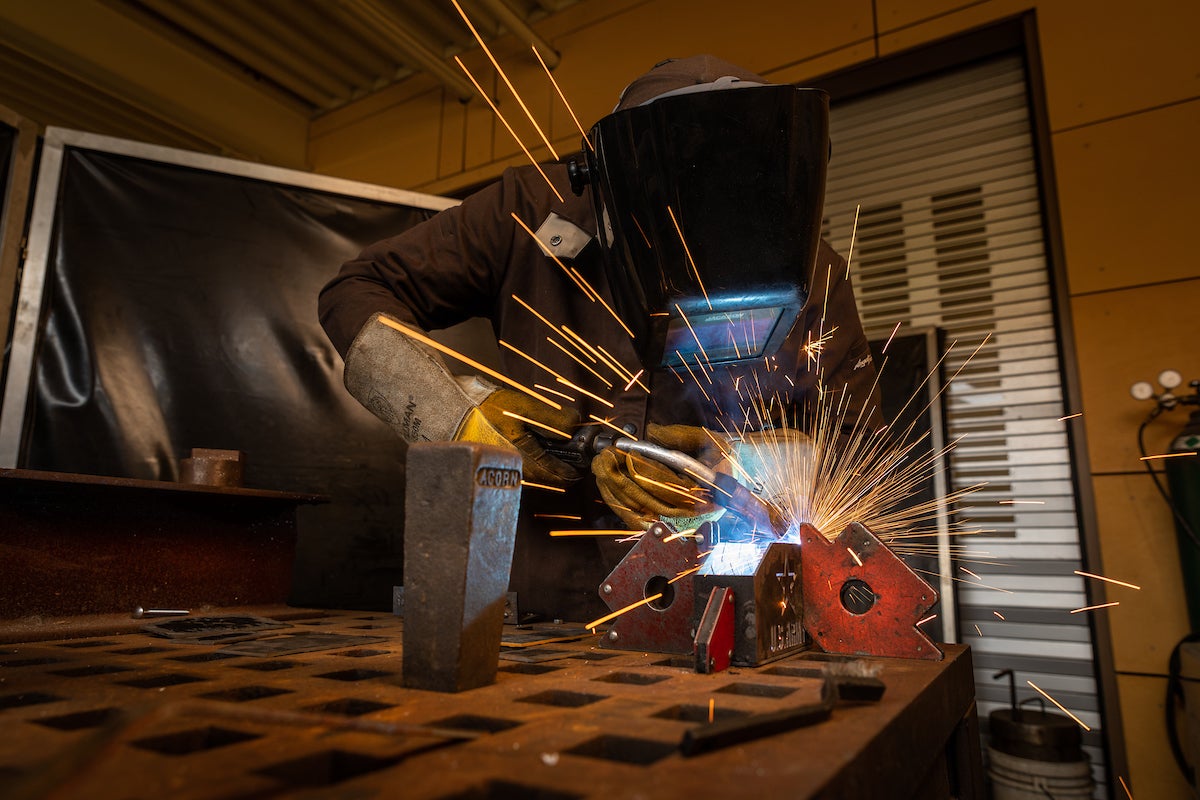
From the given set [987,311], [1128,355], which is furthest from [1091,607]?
[987,311]

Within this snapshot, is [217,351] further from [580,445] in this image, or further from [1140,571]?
[1140,571]

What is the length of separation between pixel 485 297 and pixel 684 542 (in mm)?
1278

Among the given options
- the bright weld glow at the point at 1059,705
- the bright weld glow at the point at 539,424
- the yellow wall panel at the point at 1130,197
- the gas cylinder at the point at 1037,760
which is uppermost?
the yellow wall panel at the point at 1130,197

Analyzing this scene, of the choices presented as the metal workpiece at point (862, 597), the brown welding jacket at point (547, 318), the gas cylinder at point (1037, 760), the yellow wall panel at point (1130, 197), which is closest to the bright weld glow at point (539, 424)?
the brown welding jacket at point (547, 318)

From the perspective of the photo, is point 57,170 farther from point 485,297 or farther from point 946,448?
point 946,448

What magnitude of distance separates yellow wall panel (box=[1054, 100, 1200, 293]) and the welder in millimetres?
1298

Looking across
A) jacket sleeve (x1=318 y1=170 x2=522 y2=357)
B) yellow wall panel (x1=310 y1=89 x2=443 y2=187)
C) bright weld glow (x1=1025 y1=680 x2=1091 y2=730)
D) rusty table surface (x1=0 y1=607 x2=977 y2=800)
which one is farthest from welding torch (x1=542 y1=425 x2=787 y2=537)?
yellow wall panel (x1=310 y1=89 x2=443 y2=187)

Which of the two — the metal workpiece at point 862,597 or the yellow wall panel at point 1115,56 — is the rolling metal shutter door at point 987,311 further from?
the metal workpiece at point 862,597

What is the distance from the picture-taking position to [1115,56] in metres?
2.99

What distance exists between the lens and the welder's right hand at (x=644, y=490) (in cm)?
165

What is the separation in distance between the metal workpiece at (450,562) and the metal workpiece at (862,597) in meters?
0.69

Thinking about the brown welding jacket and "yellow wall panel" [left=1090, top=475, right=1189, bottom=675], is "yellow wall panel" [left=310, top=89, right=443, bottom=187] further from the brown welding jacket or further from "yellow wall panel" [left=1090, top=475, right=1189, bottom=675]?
"yellow wall panel" [left=1090, top=475, right=1189, bottom=675]

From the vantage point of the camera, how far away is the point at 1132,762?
8.76 feet

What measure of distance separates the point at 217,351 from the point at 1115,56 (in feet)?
12.8
